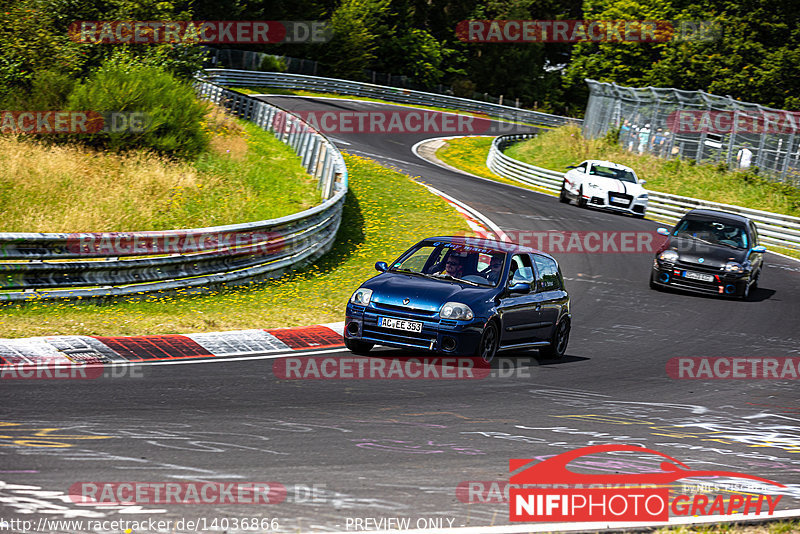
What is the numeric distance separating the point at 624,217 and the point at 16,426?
2493 centimetres

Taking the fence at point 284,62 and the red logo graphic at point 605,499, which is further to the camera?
the fence at point 284,62

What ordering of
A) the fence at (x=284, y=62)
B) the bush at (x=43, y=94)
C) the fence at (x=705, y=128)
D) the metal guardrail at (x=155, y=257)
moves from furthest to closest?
1. the fence at (x=284, y=62)
2. the fence at (x=705, y=128)
3. the bush at (x=43, y=94)
4. the metal guardrail at (x=155, y=257)

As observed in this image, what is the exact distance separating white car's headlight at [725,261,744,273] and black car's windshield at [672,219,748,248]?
62 cm

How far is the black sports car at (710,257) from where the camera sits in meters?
19.1

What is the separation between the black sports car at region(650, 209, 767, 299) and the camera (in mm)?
19109

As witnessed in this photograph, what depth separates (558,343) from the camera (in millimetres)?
12750

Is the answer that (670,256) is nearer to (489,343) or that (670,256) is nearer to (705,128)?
(489,343)

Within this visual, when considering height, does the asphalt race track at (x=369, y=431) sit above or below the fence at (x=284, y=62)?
below

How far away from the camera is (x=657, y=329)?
15.7 meters

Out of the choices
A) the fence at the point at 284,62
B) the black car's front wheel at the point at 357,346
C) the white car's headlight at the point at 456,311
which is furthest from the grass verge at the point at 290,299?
the fence at the point at 284,62

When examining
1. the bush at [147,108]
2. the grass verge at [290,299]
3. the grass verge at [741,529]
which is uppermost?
the bush at [147,108]

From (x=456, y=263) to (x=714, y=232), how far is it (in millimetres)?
9794

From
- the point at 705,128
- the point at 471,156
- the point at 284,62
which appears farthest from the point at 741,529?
the point at 284,62

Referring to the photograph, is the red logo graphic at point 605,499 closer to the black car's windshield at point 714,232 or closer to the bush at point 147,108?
the black car's windshield at point 714,232
